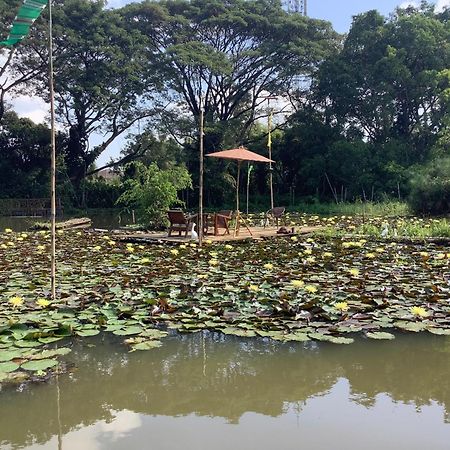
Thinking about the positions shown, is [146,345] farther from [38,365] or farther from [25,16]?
[25,16]

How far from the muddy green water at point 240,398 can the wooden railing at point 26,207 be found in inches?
741

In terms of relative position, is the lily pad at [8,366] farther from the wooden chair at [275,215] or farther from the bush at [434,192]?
the bush at [434,192]

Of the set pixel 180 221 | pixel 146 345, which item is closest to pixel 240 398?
pixel 146 345

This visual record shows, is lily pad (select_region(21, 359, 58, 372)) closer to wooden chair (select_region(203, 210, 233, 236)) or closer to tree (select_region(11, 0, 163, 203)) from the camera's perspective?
wooden chair (select_region(203, 210, 233, 236))

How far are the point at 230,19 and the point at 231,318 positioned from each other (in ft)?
68.1

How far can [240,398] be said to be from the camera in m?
2.79

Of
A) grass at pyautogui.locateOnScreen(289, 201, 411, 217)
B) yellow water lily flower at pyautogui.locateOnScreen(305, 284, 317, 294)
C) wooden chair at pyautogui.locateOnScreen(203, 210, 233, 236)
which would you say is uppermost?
grass at pyautogui.locateOnScreen(289, 201, 411, 217)

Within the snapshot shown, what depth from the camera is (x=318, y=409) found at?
8.74 ft

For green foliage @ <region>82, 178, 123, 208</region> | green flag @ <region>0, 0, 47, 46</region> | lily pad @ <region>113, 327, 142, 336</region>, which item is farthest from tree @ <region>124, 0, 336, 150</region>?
lily pad @ <region>113, 327, 142, 336</region>

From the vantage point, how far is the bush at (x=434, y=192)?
14.6 metres

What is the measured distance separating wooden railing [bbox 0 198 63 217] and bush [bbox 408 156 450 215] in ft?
45.2

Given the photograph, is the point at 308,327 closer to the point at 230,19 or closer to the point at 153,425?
the point at 153,425

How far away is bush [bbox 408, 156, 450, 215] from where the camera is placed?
14.6 meters

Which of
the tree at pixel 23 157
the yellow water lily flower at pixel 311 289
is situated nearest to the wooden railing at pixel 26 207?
the tree at pixel 23 157
